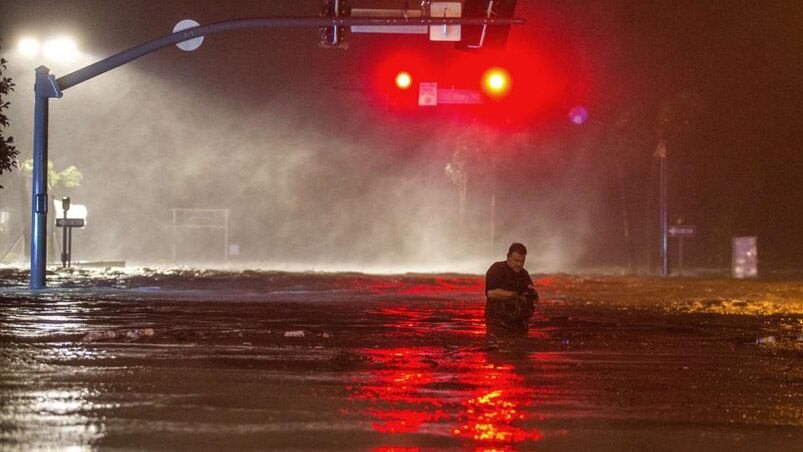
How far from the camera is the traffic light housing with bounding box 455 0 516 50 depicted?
52.0ft

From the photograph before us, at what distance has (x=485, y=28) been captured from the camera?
53.2 feet

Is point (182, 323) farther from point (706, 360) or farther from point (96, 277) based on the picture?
point (96, 277)

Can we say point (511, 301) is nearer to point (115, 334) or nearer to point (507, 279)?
point (507, 279)

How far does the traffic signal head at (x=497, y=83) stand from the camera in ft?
62.4

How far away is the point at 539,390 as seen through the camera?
26.3ft

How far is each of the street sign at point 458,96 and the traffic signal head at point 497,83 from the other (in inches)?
23.1

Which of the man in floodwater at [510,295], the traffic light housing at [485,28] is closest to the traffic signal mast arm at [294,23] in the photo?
the traffic light housing at [485,28]

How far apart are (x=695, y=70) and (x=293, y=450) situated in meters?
38.9

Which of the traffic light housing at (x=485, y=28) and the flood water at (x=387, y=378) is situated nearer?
the flood water at (x=387, y=378)

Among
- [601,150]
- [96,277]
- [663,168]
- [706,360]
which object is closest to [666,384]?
[706,360]

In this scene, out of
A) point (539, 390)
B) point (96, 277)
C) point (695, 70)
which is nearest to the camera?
point (539, 390)

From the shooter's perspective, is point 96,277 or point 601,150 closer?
point 96,277

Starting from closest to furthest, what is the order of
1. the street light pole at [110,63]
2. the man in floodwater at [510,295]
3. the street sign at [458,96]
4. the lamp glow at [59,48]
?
the man in floodwater at [510,295] < the street light pole at [110,63] < the street sign at [458,96] < the lamp glow at [59,48]

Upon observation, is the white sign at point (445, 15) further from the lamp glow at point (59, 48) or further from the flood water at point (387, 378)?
the lamp glow at point (59, 48)
